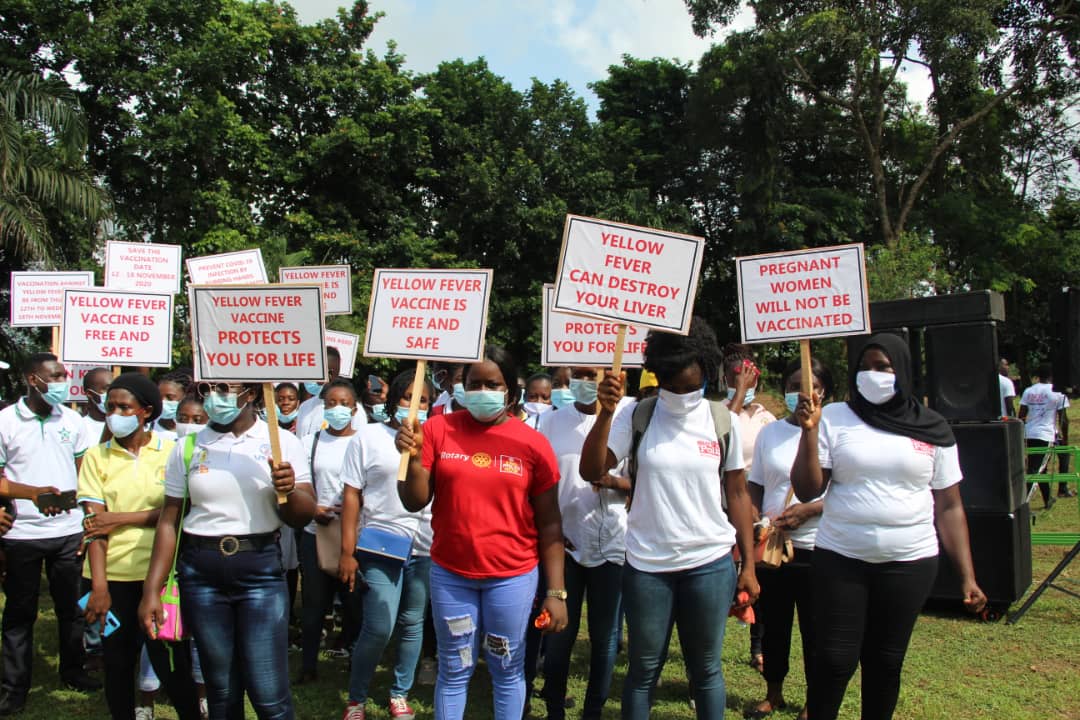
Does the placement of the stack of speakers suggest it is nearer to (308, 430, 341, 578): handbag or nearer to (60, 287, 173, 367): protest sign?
(308, 430, 341, 578): handbag

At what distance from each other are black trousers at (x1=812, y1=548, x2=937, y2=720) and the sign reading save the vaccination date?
1.49 m

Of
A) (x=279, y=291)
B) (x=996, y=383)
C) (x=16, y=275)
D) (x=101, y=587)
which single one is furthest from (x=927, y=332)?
(x=16, y=275)

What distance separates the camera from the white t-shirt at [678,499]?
13.2 ft

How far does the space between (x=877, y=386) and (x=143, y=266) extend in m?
7.25

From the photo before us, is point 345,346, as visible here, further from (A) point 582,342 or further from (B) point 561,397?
(A) point 582,342

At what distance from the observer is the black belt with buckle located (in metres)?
4.00

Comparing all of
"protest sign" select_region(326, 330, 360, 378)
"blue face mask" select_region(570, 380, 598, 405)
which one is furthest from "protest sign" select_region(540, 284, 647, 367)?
"protest sign" select_region(326, 330, 360, 378)

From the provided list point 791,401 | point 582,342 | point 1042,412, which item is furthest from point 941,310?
point 1042,412

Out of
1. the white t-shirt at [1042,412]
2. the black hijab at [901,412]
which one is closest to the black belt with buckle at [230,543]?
the black hijab at [901,412]

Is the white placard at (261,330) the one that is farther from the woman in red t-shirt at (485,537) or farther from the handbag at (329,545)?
the handbag at (329,545)

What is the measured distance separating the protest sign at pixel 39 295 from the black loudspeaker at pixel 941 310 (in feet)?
24.5

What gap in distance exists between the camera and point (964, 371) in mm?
Result: 7656

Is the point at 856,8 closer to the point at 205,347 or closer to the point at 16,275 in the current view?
the point at 16,275

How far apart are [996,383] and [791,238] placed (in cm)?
1891
